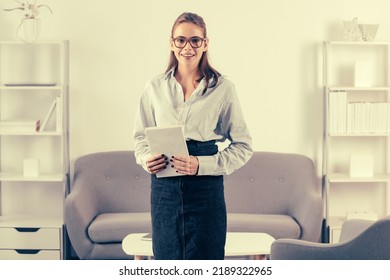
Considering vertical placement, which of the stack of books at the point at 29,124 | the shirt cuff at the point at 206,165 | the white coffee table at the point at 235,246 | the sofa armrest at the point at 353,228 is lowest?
the white coffee table at the point at 235,246

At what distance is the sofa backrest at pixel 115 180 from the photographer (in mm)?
5012

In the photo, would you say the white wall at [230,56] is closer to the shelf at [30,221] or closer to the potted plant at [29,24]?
the potted plant at [29,24]

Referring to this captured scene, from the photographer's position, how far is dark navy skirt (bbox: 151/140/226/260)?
7.87 ft

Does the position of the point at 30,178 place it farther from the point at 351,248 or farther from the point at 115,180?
the point at 351,248

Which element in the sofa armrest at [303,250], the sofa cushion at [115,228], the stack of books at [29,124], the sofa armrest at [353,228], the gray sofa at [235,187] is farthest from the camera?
the stack of books at [29,124]

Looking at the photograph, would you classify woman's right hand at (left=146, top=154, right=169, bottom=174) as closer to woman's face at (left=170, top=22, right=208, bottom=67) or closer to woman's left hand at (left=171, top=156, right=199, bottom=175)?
woman's left hand at (left=171, top=156, right=199, bottom=175)

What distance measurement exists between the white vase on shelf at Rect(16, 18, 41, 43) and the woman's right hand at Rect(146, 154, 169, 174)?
2821mm

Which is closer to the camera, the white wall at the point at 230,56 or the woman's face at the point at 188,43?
the woman's face at the point at 188,43

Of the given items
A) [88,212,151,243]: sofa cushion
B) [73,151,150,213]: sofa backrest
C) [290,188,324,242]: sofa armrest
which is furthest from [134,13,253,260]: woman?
[73,151,150,213]: sofa backrest

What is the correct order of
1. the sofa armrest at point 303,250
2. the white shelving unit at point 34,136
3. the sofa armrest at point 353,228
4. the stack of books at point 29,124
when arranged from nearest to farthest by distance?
the sofa armrest at point 303,250 < the sofa armrest at point 353,228 < the stack of books at point 29,124 < the white shelving unit at point 34,136

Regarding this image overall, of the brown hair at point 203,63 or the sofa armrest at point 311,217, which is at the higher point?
the brown hair at point 203,63

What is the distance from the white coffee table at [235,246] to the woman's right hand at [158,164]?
3.60 ft

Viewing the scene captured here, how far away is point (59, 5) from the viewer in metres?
5.19

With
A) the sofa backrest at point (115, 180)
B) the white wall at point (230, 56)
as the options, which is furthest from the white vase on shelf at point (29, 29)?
the sofa backrest at point (115, 180)
